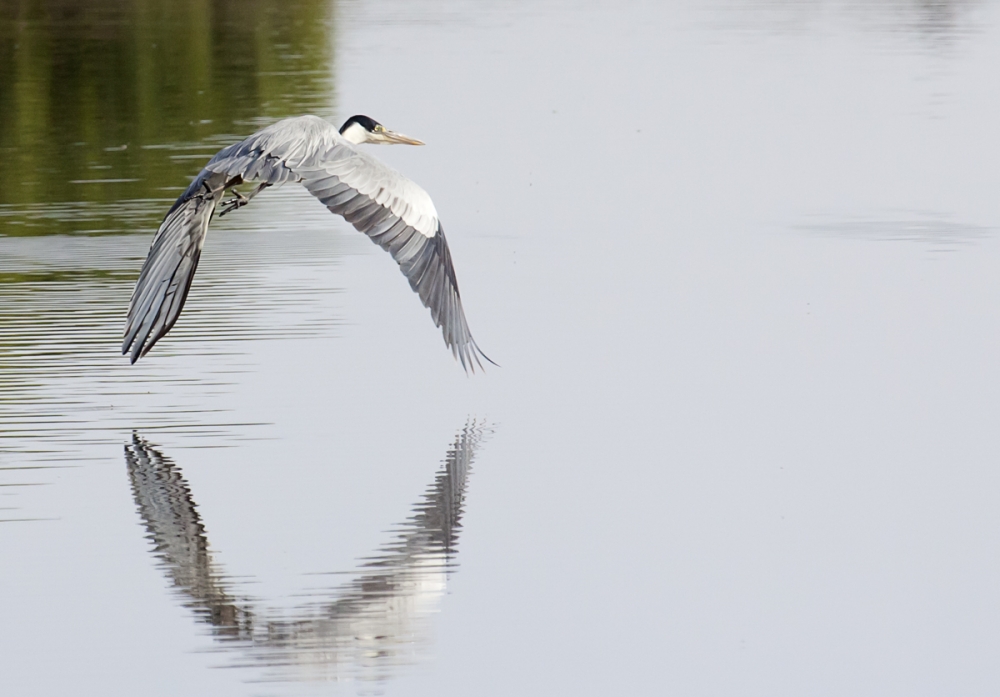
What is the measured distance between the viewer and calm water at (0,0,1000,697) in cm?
598

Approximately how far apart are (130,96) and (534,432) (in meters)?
16.0

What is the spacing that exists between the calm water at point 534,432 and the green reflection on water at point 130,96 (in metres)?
0.14

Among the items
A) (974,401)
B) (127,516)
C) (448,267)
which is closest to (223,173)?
(448,267)

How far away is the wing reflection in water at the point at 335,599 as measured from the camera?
583 centimetres

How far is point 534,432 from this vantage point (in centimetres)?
836

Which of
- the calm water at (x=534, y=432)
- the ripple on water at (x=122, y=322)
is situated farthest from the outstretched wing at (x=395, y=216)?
the ripple on water at (x=122, y=322)

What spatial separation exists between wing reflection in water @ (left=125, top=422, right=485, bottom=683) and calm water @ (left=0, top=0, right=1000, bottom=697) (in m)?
0.02

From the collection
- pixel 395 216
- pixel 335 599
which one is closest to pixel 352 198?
pixel 395 216

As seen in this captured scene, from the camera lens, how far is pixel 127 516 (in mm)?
7305

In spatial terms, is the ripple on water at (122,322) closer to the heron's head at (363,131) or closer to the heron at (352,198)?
the heron at (352,198)

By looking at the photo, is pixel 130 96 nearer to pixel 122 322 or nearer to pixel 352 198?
pixel 122 322

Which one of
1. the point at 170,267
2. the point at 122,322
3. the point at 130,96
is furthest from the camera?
the point at 130,96

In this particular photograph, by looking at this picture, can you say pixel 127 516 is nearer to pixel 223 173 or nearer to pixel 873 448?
pixel 223 173

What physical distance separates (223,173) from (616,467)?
7.80 ft
